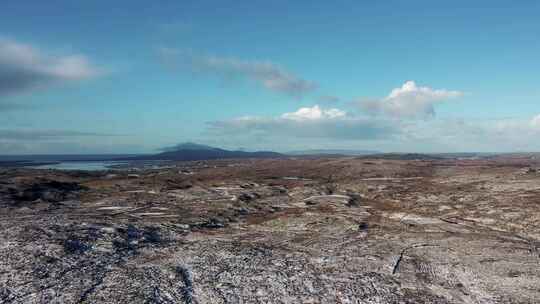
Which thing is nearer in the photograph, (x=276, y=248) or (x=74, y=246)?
(x=74, y=246)

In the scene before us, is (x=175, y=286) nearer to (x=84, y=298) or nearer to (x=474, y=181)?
(x=84, y=298)

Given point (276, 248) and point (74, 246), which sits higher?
point (74, 246)

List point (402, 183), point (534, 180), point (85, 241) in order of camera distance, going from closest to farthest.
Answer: point (85, 241)
point (534, 180)
point (402, 183)

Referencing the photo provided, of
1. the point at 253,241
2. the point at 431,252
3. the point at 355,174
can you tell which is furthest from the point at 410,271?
the point at 355,174

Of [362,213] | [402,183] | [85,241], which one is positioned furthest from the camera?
[402,183]

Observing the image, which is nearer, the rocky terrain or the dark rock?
the rocky terrain

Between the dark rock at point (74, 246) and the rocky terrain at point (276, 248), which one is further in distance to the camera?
the dark rock at point (74, 246)

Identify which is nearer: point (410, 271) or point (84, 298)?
point (84, 298)
